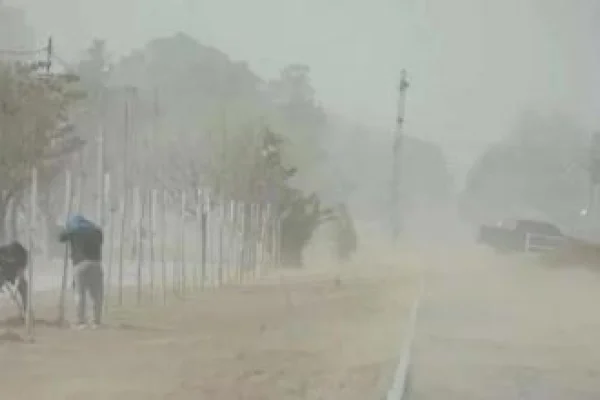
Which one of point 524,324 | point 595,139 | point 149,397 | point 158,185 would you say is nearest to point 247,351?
point 149,397

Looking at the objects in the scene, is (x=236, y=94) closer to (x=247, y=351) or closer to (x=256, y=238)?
(x=256, y=238)

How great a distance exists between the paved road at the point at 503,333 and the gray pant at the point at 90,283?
109cm

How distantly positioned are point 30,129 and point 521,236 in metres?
2.82

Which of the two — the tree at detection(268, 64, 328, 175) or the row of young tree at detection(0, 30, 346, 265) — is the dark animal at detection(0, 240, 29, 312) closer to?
the row of young tree at detection(0, 30, 346, 265)

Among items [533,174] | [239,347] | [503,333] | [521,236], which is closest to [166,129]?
[239,347]

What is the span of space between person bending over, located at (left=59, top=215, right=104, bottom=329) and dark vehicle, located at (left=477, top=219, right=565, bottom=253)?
68.5 inches

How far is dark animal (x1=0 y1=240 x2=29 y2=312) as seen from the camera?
4.12 m

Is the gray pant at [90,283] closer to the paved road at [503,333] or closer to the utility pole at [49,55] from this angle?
the utility pole at [49,55]

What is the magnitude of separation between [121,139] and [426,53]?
4.44ft

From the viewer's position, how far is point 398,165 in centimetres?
502

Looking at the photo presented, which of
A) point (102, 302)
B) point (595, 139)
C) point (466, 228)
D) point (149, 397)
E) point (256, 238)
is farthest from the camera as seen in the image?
point (595, 139)

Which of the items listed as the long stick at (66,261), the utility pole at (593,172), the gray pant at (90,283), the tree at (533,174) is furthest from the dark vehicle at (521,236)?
the long stick at (66,261)

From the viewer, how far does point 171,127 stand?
456cm

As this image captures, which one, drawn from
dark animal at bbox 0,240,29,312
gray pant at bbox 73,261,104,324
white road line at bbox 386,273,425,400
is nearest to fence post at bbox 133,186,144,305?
gray pant at bbox 73,261,104,324
